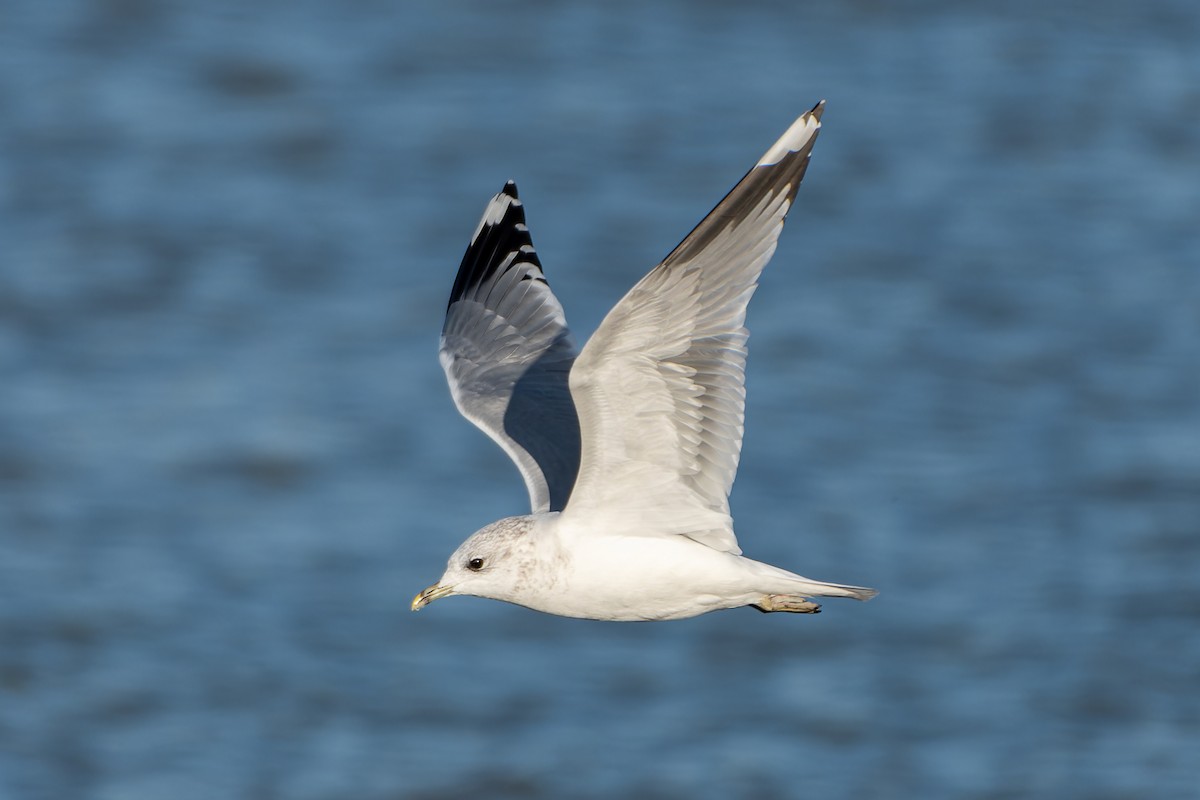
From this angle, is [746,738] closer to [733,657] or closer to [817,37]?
[733,657]

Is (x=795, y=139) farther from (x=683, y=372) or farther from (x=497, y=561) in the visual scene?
(x=497, y=561)

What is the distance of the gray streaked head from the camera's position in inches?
300

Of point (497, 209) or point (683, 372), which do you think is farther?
point (497, 209)

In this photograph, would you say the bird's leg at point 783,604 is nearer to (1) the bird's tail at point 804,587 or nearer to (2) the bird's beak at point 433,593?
(1) the bird's tail at point 804,587

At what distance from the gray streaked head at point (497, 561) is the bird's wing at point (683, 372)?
0.22 meters

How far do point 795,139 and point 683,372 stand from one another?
2.97 feet

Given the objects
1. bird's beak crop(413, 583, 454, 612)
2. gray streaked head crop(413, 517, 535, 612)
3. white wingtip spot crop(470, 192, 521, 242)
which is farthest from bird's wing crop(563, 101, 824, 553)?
white wingtip spot crop(470, 192, 521, 242)

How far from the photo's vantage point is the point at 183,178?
22.9 m

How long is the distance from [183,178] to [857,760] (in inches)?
450

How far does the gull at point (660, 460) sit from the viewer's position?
7047 millimetres

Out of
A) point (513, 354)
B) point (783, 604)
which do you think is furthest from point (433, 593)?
point (513, 354)

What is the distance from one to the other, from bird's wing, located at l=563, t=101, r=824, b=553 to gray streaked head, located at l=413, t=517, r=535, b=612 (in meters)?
0.22

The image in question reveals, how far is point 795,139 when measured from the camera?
7.02 meters

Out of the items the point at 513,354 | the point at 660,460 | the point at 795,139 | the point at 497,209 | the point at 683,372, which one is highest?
the point at 497,209
